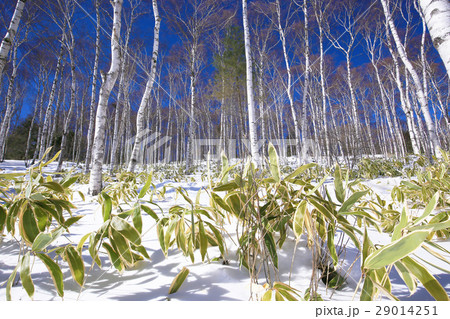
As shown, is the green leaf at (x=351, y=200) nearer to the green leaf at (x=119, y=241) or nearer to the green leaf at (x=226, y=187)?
the green leaf at (x=226, y=187)

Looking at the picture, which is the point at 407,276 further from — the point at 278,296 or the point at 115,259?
the point at 115,259

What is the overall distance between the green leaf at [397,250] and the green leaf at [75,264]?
77 centimetres

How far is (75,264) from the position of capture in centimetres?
57

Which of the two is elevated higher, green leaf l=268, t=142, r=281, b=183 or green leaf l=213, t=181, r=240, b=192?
green leaf l=268, t=142, r=281, b=183

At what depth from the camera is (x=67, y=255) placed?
57cm

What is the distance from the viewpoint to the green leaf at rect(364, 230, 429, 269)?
0.32 metres

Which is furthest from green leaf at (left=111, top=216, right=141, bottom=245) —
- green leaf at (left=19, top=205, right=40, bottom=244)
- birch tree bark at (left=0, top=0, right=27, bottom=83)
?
birch tree bark at (left=0, top=0, right=27, bottom=83)

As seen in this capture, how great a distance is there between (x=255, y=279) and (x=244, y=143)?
449mm

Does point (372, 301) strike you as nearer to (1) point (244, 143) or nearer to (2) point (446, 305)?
(2) point (446, 305)

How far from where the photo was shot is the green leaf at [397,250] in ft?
1.06

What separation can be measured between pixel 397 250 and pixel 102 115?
434cm

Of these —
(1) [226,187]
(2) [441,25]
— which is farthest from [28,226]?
(2) [441,25]

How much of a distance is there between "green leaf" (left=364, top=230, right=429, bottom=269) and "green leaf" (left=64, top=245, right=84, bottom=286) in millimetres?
769

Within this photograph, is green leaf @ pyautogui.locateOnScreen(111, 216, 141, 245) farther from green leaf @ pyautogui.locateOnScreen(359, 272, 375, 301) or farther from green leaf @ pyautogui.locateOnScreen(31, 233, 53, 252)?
green leaf @ pyautogui.locateOnScreen(359, 272, 375, 301)
